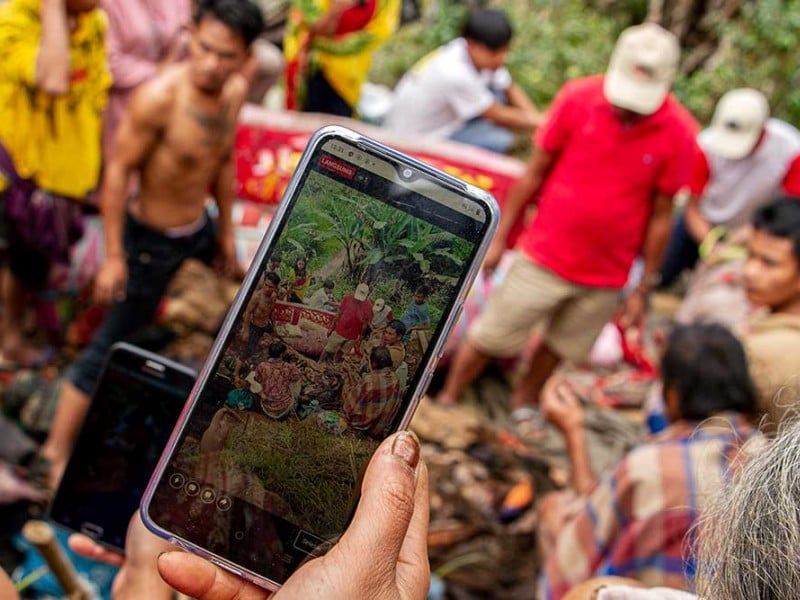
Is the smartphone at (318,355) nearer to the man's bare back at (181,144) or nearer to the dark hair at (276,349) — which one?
the dark hair at (276,349)

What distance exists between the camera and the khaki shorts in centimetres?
369

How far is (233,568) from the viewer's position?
50.9 inches

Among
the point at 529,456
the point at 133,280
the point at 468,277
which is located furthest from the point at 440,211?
A: the point at 529,456

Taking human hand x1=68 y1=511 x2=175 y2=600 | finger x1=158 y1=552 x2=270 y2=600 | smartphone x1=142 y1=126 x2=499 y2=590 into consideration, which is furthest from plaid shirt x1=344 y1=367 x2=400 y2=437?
human hand x1=68 y1=511 x2=175 y2=600

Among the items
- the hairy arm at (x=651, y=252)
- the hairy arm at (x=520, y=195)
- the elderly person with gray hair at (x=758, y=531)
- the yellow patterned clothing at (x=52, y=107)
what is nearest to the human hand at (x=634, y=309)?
the hairy arm at (x=651, y=252)

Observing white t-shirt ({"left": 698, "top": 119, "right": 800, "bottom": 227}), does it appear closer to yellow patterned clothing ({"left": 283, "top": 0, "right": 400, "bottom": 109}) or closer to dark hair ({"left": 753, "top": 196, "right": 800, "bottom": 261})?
dark hair ({"left": 753, "top": 196, "right": 800, "bottom": 261})

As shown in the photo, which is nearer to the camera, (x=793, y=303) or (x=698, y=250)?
(x=793, y=303)

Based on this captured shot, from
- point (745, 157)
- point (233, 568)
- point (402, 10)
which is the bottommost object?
point (233, 568)

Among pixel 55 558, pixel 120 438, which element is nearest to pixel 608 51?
pixel 120 438

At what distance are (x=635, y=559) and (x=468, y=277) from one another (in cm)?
115

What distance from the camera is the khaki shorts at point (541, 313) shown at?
369cm

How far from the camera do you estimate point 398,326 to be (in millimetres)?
1286

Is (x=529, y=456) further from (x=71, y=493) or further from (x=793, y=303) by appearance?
(x=71, y=493)

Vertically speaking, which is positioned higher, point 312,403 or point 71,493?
point 312,403
